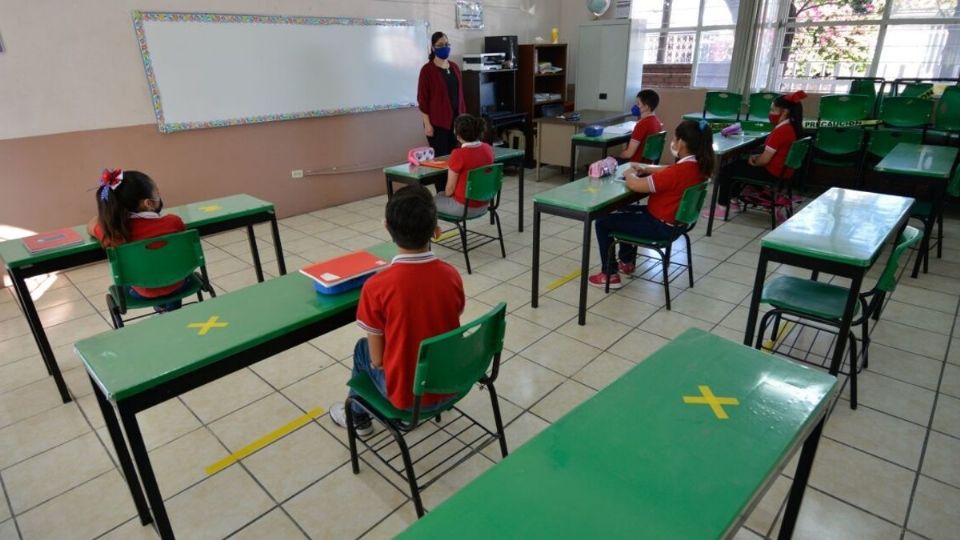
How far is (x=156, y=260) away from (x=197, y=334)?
0.96 m

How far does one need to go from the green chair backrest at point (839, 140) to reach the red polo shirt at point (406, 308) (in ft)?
16.7

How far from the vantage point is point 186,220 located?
9.23 feet

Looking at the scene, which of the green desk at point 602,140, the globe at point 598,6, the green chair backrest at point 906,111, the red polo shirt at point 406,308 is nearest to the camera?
the red polo shirt at point 406,308

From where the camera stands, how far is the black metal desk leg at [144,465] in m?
1.46

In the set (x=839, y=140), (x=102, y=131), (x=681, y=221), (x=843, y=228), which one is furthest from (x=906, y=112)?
(x=102, y=131)

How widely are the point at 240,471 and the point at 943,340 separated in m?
3.70

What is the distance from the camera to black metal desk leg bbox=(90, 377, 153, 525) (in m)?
1.65

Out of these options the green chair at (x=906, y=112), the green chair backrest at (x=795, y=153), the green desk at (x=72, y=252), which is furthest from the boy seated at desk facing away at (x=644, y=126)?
the green desk at (x=72, y=252)

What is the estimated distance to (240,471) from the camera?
2154mm

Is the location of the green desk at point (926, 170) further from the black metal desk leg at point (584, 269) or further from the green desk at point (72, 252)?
the green desk at point (72, 252)

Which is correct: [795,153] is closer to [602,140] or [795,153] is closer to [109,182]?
[602,140]

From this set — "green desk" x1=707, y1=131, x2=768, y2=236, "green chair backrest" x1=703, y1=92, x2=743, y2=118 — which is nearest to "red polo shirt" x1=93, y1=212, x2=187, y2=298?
"green desk" x1=707, y1=131, x2=768, y2=236

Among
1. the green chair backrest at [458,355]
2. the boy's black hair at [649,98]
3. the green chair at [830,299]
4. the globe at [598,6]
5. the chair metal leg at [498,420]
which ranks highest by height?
the globe at [598,6]

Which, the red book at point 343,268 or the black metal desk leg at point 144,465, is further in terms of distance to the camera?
the red book at point 343,268
